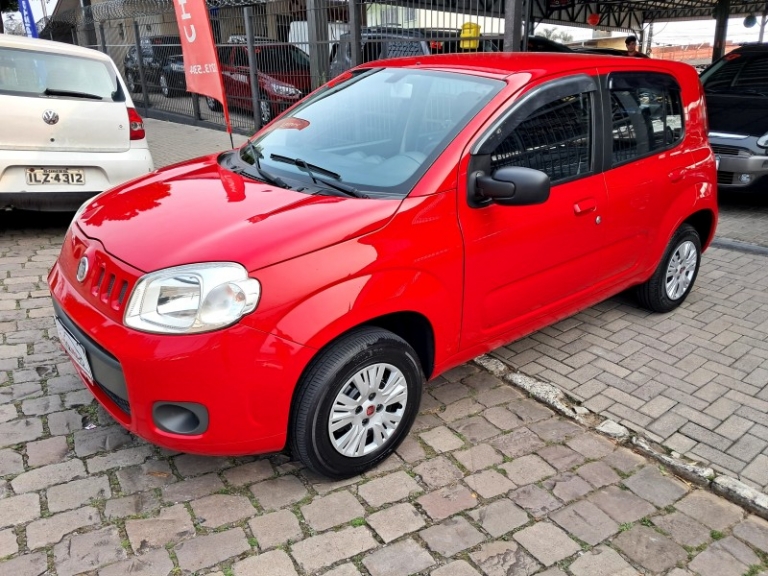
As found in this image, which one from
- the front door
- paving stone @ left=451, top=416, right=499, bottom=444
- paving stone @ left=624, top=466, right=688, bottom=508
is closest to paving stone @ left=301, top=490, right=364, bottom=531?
paving stone @ left=451, top=416, right=499, bottom=444

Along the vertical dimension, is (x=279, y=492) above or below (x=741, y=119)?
below

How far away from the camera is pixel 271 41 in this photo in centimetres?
1039

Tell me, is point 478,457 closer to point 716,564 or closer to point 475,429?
point 475,429

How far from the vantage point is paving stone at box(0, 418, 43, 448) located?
9.73ft

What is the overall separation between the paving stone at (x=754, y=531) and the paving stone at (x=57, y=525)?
2527 mm

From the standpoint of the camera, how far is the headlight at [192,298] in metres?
2.35

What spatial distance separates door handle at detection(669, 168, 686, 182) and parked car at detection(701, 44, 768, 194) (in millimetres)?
3304

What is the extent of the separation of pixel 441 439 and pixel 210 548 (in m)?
1.18

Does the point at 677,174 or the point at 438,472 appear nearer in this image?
the point at 438,472

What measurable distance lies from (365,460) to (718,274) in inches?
153

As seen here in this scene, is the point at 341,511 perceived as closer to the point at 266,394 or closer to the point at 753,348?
the point at 266,394

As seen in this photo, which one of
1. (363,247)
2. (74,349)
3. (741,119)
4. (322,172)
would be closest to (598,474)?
(363,247)

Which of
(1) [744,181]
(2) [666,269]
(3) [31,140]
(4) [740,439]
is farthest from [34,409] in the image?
(1) [744,181]

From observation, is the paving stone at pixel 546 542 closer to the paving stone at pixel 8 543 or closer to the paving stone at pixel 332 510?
the paving stone at pixel 332 510
